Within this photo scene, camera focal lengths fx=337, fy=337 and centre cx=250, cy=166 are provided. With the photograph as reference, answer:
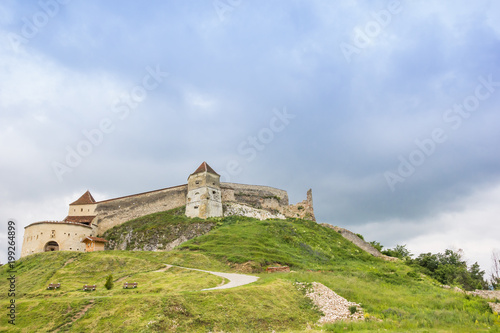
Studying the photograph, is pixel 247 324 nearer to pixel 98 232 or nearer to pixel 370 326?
pixel 370 326

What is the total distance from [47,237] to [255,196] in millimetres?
28041

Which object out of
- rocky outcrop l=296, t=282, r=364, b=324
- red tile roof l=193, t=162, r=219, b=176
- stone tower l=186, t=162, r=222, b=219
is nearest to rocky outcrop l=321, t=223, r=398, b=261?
stone tower l=186, t=162, r=222, b=219

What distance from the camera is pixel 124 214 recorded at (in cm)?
4916

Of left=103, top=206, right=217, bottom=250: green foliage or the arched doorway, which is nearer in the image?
the arched doorway

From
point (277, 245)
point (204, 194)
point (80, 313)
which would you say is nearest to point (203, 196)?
point (204, 194)

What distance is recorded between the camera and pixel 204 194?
44688 mm

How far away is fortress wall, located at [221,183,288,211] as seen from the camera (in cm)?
5062

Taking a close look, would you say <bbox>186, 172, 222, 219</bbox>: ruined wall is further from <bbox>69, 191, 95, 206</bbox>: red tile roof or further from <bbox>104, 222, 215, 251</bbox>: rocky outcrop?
<bbox>69, 191, 95, 206</bbox>: red tile roof

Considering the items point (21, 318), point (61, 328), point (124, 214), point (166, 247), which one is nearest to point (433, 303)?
point (61, 328)

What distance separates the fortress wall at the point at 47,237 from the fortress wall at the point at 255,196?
→ 65.6ft

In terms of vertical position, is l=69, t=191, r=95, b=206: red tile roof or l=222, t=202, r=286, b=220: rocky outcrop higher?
l=69, t=191, r=95, b=206: red tile roof

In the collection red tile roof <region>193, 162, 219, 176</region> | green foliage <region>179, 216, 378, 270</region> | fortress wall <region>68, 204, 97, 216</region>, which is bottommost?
green foliage <region>179, 216, 378, 270</region>

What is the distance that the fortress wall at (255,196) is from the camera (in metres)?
50.6

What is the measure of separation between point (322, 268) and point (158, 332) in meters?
19.9
